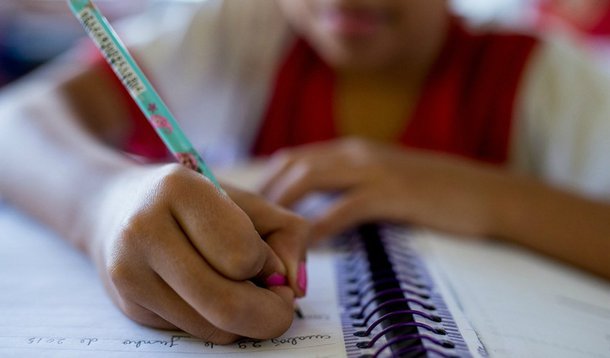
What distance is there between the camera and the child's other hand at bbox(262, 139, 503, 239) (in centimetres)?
39

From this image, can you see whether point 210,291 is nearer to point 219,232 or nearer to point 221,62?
point 219,232

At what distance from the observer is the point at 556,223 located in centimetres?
39

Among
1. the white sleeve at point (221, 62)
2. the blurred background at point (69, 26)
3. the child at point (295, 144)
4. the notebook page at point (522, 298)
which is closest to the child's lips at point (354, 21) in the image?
the child at point (295, 144)

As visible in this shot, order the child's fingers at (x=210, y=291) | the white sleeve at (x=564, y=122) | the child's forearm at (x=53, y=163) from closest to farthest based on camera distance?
the child's fingers at (x=210, y=291)
the child's forearm at (x=53, y=163)
the white sleeve at (x=564, y=122)

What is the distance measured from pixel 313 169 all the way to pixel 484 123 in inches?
9.5

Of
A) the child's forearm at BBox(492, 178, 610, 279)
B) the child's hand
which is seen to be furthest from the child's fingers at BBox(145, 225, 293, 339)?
the child's forearm at BBox(492, 178, 610, 279)

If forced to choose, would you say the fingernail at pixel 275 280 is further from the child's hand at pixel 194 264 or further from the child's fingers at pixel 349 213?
the child's fingers at pixel 349 213

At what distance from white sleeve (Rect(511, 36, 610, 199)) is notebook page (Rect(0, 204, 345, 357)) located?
11.0 inches

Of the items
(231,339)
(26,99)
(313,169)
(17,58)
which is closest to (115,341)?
(231,339)

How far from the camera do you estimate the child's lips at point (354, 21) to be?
510mm

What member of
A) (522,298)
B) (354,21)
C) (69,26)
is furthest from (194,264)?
(69,26)

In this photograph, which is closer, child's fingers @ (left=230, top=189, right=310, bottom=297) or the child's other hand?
child's fingers @ (left=230, top=189, right=310, bottom=297)

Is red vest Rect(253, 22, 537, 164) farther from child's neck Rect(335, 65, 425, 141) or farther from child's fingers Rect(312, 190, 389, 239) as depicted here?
child's fingers Rect(312, 190, 389, 239)


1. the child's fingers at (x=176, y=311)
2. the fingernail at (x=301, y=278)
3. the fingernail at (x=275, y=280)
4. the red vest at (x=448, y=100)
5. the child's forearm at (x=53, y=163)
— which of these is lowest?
the red vest at (x=448, y=100)
